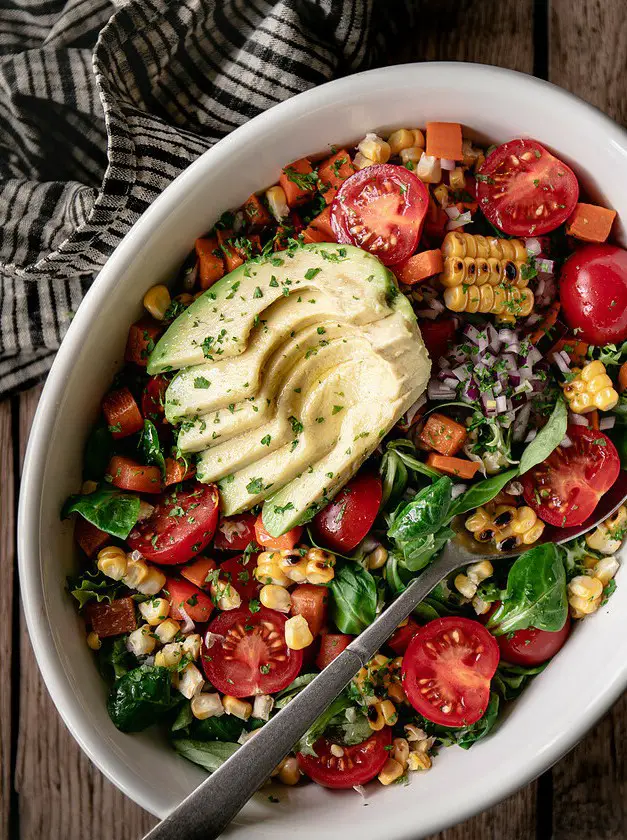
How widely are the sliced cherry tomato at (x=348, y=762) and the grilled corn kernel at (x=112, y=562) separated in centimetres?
95

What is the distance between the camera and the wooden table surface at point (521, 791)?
3.25 metres

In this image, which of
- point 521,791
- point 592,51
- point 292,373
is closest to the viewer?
point 292,373

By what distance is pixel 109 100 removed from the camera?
9.53ft

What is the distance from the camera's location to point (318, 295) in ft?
8.61

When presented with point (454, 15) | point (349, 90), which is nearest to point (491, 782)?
point (349, 90)

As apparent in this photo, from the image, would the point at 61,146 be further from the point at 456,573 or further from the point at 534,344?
the point at 456,573

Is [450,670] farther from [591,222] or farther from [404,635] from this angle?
[591,222]

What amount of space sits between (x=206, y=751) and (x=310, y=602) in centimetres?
66

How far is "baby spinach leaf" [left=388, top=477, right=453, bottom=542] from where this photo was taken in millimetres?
2703

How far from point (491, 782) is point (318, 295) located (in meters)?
1.76

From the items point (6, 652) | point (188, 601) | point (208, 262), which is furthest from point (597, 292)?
point (6, 652)

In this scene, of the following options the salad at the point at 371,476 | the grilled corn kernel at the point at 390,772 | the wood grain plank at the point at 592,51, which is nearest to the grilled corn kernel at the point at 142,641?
the salad at the point at 371,476

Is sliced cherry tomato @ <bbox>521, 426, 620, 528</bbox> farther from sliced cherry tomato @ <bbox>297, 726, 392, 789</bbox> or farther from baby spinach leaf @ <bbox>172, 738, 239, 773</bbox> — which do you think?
baby spinach leaf @ <bbox>172, 738, 239, 773</bbox>

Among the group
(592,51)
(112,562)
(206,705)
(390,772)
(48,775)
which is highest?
(592,51)
